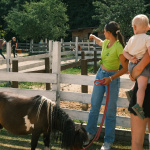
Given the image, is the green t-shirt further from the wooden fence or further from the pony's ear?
the pony's ear

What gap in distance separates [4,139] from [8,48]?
621 centimetres

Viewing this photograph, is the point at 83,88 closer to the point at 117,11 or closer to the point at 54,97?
the point at 54,97

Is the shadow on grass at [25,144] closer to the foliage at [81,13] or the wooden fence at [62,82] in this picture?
the wooden fence at [62,82]

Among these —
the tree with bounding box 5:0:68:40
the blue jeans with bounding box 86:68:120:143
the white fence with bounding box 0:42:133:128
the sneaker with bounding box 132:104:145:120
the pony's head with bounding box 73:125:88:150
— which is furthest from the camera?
the tree with bounding box 5:0:68:40

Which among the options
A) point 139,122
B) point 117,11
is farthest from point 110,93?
point 117,11

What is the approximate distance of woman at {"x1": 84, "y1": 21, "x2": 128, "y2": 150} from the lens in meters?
4.01

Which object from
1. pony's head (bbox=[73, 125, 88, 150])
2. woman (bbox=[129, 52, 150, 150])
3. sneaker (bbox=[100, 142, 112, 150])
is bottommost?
sneaker (bbox=[100, 142, 112, 150])

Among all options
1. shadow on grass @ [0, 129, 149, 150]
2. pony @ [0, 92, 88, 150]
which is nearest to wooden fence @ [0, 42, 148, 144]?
shadow on grass @ [0, 129, 149, 150]

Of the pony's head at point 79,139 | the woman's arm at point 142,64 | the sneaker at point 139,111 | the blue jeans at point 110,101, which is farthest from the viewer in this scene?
the blue jeans at point 110,101

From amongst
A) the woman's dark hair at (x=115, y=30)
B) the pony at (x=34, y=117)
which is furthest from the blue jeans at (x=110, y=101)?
the pony at (x=34, y=117)

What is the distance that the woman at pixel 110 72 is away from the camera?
401 centimetres

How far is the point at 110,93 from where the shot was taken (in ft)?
13.9

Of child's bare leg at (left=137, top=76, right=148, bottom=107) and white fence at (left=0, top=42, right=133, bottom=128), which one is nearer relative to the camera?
child's bare leg at (left=137, top=76, right=148, bottom=107)

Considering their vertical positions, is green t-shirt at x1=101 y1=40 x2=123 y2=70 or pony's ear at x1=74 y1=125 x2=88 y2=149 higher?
green t-shirt at x1=101 y1=40 x2=123 y2=70
